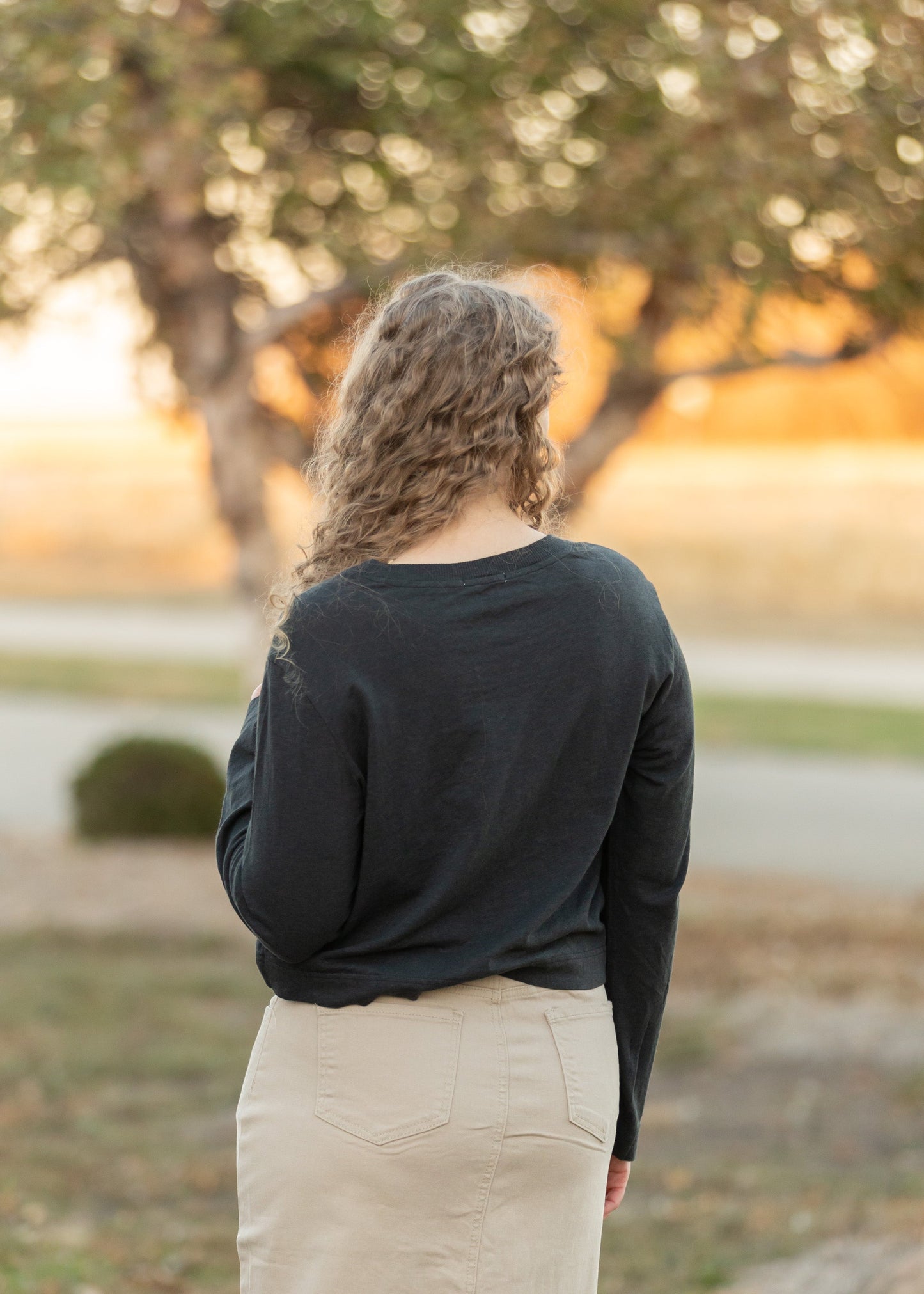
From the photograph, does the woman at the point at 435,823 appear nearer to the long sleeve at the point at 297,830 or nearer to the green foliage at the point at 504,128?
the long sleeve at the point at 297,830

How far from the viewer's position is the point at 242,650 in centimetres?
2062

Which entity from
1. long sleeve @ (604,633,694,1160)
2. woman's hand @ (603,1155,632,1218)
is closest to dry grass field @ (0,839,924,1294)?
woman's hand @ (603,1155,632,1218)

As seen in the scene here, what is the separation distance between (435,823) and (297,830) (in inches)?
6.3

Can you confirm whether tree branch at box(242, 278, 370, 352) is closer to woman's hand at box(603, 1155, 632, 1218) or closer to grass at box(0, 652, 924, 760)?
woman's hand at box(603, 1155, 632, 1218)

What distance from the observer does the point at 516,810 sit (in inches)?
65.1

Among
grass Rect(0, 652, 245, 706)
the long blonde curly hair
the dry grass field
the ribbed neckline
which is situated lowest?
grass Rect(0, 652, 245, 706)

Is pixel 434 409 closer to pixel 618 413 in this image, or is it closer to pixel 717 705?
pixel 618 413

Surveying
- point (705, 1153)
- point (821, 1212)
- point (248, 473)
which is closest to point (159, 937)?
point (248, 473)

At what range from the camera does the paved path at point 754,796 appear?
11000mm

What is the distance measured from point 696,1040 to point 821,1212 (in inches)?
79.1

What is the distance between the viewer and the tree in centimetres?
559

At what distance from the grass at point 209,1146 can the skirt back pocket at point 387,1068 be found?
2404 mm

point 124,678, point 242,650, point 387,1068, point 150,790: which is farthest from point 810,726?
point 387,1068

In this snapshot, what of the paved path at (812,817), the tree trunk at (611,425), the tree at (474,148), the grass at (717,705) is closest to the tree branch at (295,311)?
the tree at (474,148)
